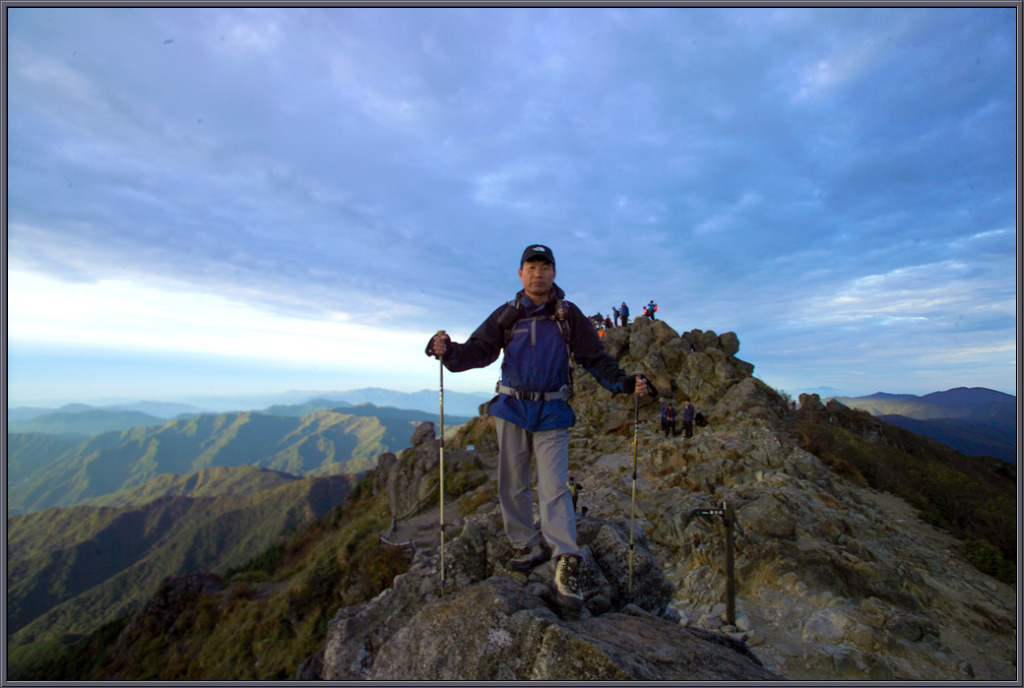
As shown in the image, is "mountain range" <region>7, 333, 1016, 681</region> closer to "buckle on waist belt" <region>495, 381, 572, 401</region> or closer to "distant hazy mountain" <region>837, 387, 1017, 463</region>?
"buckle on waist belt" <region>495, 381, 572, 401</region>

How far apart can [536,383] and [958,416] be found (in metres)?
67.2

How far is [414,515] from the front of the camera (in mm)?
22594

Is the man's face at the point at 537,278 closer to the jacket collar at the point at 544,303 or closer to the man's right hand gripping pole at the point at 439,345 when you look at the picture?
the jacket collar at the point at 544,303

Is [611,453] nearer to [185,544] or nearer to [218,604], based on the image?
[218,604]

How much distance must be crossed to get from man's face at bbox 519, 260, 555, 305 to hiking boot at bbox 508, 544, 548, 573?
3.31m

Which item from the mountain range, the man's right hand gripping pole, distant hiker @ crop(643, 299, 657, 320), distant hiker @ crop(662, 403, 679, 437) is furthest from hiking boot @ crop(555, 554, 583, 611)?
distant hiker @ crop(643, 299, 657, 320)

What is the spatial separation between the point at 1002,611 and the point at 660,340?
2568 centimetres

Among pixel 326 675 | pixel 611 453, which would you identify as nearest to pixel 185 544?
pixel 611 453

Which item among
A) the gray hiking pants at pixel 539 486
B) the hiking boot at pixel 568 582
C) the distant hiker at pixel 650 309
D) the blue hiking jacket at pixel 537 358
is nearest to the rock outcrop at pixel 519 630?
the hiking boot at pixel 568 582

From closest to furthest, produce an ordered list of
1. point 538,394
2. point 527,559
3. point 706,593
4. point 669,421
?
point 538,394 → point 527,559 → point 706,593 → point 669,421

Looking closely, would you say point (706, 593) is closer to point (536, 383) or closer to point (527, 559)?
point (527, 559)

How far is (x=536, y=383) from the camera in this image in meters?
5.11

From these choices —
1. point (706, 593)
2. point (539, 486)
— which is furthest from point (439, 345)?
point (706, 593)

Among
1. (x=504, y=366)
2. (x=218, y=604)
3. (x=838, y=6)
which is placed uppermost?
(x=838, y=6)
